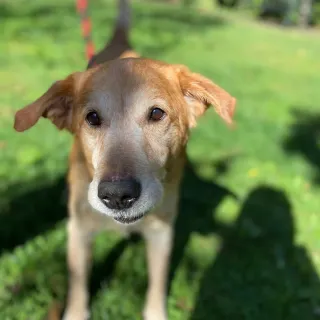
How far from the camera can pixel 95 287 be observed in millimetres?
3383

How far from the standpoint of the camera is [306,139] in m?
6.20

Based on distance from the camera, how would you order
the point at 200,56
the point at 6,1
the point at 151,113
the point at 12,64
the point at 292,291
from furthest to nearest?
1. the point at 6,1
2. the point at 200,56
3. the point at 12,64
4. the point at 292,291
5. the point at 151,113

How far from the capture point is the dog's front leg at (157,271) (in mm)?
3127

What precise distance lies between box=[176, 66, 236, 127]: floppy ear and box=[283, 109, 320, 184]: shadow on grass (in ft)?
9.09

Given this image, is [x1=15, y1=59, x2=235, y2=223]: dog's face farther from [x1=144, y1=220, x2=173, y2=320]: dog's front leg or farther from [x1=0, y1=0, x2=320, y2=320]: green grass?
[x1=0, y1=0, x2=320, y2=320]: green grass

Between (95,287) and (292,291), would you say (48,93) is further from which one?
(292,291)

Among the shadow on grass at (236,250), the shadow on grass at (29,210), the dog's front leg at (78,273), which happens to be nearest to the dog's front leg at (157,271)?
the shadow on grass at (236,250)

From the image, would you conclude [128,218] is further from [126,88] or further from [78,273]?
[78,273]

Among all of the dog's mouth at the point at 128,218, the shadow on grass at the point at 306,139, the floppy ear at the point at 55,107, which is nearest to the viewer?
the dog's mouth at the point at 128,218

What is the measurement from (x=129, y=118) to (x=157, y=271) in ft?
4.05

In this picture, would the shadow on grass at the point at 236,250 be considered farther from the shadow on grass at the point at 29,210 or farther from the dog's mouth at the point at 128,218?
the dog's mouth at the point at 128,218

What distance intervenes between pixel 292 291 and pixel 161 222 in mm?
1317

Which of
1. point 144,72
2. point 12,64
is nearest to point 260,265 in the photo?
point 144,72

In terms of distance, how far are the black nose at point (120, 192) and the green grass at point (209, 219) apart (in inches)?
48.1
